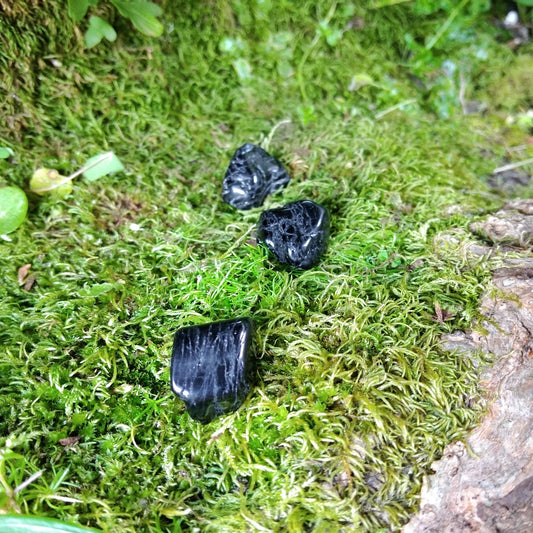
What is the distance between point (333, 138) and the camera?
129 inches

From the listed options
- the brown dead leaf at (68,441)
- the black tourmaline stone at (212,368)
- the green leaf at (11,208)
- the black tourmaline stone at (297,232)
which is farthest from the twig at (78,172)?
the brown dead leaf at (68,441)

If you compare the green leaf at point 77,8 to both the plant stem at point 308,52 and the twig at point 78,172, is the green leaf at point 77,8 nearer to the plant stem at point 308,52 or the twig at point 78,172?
the twig at point 78,172

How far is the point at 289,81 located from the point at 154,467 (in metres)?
2.89

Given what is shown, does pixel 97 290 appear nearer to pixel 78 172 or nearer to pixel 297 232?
pixel 78 172

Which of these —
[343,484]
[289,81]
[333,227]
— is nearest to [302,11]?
[289,81]

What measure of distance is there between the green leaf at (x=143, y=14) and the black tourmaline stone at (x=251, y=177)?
0.95 m

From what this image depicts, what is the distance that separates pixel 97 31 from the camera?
→ 2871 millimetres

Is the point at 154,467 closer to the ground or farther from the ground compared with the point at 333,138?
closer to the ground

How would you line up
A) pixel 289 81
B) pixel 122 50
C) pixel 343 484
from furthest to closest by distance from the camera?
pixel 289 81 < pixel 122 50 < pixel 343 484

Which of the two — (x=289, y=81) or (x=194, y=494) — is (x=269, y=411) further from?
(x=289, y=81)

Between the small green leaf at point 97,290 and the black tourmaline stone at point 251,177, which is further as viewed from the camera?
the black tourmaline stone at point 251,177

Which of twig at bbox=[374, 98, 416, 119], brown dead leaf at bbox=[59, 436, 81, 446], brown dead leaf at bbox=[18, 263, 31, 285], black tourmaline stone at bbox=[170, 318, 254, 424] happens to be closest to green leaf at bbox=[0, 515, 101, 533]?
brown dead leaf at bbox=[59, 436, 81, 446]

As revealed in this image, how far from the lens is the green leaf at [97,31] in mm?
2852

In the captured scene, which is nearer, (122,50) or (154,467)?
(154,467)
